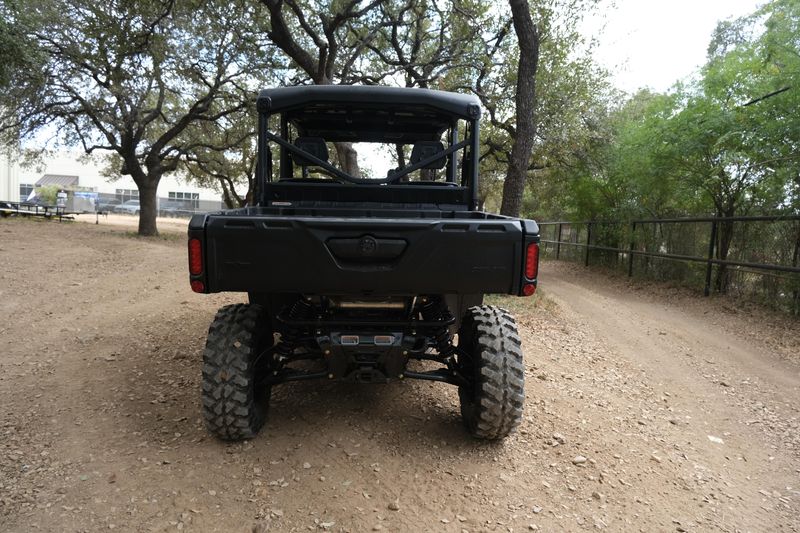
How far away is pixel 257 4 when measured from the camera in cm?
1188

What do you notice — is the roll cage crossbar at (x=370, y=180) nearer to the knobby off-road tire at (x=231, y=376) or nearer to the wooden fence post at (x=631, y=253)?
the knobby off-road tire at (x=231, y=376)

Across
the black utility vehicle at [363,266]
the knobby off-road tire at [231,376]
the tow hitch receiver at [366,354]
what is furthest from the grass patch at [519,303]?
the knobby off-road tire at [231,376]

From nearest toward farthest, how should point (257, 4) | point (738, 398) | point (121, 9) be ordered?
point (738, 398)
point (121, 9)
point (257, 4)

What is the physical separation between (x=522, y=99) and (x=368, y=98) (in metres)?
5.50

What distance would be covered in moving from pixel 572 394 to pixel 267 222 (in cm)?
327

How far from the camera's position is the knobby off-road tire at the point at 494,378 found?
326 centimetres

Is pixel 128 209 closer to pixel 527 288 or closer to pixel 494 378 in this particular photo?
pixel 494 378

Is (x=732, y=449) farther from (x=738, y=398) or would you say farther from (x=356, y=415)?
(x=356, y=415)

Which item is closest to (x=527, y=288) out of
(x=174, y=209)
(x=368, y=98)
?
(x=368, y=98)

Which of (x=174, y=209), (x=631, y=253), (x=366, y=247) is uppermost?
(x=174, y=209)

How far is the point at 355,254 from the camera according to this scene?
2.91 m

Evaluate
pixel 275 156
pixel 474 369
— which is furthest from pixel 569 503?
pixel 275 156

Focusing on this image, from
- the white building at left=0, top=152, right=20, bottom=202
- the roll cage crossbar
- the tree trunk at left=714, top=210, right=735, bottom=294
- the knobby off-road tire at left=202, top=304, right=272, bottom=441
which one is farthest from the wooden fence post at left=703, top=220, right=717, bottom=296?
the white building at left=0, top=152, right=20, bottom=202

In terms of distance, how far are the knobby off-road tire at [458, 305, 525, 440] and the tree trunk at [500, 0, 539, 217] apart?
5.70 metres
